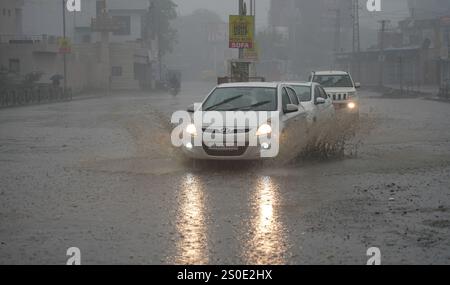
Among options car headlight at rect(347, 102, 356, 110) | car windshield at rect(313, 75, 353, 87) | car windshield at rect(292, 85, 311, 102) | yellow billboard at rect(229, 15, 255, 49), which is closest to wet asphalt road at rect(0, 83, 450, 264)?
car windshield at rect(292, 85, 311, 102)

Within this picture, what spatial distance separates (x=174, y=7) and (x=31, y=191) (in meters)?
92.7

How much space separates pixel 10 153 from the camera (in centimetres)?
1689

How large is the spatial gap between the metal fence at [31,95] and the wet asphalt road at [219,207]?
2653cm

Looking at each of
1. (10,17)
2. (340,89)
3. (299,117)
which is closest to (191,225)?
(299,117)

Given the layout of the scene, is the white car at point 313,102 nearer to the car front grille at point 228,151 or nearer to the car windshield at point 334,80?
the car front grille at point 228,151

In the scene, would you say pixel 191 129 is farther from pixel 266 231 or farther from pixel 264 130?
pixel 266 231

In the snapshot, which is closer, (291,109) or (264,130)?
(264,130)

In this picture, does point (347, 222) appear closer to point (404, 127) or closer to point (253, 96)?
point (253, 96)

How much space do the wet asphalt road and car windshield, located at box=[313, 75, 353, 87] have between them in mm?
9348

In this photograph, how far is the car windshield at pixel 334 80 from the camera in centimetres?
2639

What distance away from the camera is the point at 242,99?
1445 centimetres

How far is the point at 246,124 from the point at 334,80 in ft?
46.0

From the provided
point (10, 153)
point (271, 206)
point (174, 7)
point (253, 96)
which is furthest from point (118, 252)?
point (174, 7)

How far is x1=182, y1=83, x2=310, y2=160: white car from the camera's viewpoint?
42.7 ft
